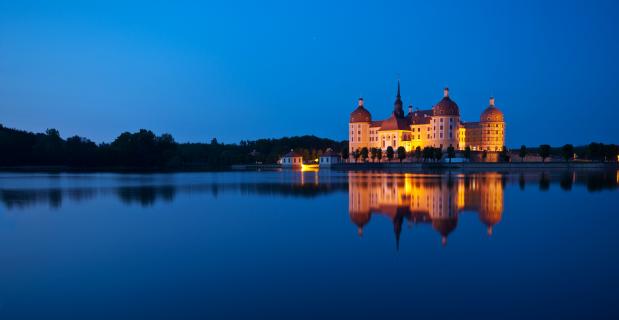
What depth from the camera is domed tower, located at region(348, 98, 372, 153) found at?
78.4m

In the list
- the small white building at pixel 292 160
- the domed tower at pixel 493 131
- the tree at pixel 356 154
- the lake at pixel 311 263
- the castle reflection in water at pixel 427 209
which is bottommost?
the lake at pixel 311 263

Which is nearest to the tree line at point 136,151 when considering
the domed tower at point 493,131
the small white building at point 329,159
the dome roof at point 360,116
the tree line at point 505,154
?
the dome roof at point 360,116

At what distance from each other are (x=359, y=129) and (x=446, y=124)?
46.6 feet

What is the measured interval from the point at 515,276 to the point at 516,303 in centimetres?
124

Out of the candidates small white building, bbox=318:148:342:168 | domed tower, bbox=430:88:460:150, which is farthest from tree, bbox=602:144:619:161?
small white building, bbox=318:148:342:168

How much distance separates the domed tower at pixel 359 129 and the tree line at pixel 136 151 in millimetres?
3523

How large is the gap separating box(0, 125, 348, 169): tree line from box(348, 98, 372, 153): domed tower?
139 inches

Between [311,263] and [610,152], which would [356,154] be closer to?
[610,152]

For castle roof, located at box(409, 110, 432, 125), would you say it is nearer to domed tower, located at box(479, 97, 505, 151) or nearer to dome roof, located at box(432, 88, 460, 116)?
dome roof, located at box(432, 88, 460, 116)

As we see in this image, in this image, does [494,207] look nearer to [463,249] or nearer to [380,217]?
[380,217]

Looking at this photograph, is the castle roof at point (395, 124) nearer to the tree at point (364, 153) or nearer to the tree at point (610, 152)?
the tree at point (364, 153)

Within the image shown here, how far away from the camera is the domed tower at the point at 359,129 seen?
78.4m

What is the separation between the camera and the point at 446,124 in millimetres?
69500

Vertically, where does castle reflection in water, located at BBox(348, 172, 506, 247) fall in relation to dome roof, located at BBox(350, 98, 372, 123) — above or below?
below
